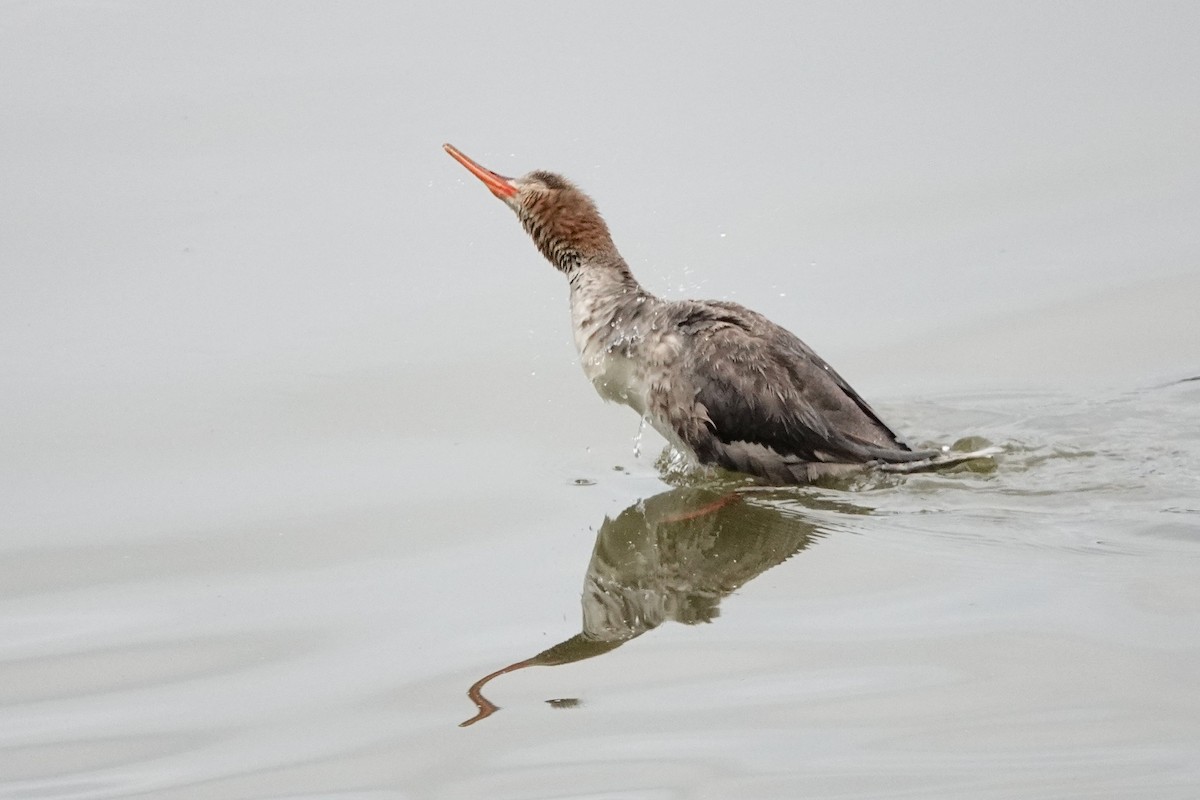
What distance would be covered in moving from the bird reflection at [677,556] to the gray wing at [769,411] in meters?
0.19

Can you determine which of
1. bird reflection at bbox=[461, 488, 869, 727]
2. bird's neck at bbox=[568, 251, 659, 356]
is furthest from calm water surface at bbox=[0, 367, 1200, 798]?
bird's neck at bbox=[568, 251, 659, 356]

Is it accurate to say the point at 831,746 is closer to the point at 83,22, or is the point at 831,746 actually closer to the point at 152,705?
the point at 152,705

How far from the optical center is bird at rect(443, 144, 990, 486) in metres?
7.91

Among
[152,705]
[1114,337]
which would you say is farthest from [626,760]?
[1114,337]

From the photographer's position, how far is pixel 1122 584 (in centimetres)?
648

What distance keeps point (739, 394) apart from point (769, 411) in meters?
0.16

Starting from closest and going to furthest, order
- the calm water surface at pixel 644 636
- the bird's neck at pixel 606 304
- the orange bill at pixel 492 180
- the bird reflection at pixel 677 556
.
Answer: the calm water surface at pixel 644 636 < the bird reflection at pixel 677 556 < the bird's neck at pixel 606 304 < the orange bill at pixel 492 180

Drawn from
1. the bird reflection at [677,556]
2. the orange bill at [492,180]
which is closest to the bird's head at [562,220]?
the orange bill at [492,180]

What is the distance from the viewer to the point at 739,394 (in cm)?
794

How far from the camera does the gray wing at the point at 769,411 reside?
791 centimetres

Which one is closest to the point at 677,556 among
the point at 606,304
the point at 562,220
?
the point at 606,304

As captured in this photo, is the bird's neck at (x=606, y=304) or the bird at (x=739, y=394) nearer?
the bird at (x=739, y=394)

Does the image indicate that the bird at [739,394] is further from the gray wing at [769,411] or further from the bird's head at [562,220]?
the bird's head at [562,220]

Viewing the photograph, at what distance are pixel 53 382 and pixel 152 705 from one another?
3499 millimetres
